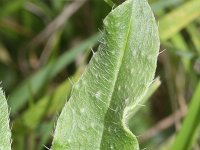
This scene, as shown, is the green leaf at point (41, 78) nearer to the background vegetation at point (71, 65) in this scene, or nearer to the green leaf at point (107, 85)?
the background vegetation at point (71, 65)

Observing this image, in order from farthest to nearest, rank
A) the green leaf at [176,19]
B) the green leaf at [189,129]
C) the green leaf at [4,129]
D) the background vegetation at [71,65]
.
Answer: the green leaf at [176,19]
the background vegetation at [71,65]
the green leaf at [189,129]
the green leaf at [4,129]

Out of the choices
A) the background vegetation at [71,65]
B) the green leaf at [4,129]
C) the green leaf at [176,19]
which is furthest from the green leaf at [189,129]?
the green leaf at [4,129]

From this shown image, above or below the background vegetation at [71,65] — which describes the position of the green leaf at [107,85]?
above

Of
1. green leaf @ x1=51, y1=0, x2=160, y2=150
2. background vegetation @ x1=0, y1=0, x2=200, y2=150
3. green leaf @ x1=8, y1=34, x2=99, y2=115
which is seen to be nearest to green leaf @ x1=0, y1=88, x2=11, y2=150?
green leaf @ x1=51, y1=0, x2=160, y2=150

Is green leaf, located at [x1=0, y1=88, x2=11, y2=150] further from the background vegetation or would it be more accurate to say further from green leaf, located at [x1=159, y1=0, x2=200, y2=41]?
green leaf, located at [x1=159, y1=0, x2=200, y2=41]

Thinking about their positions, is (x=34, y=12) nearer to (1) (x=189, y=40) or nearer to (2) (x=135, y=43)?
(1) (x=189, y=40)

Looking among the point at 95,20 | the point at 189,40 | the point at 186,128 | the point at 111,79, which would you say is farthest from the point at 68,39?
the point at 111,79

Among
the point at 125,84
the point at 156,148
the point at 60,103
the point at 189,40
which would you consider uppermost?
the point at 125,84
